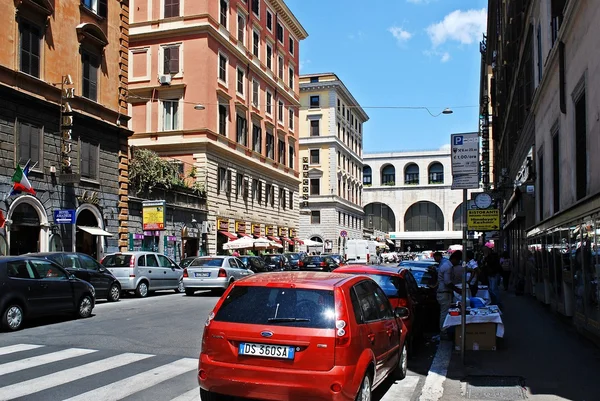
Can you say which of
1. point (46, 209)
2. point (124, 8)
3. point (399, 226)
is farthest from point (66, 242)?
point (399, 226)

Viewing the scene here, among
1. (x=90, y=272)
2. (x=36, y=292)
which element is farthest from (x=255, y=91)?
(x=36, y=292)

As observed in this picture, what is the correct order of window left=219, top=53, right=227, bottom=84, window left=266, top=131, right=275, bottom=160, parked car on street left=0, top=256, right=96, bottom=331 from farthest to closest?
1. window left=266, top=131, right=275, bottom=160
2. window left=219, top=53, right=227, bottom=84
3. parked car on street left=0, top=256, right=96, bottom=331

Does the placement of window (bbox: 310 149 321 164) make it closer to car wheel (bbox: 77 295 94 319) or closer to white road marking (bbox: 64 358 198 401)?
car wheel (bbox: 77 295 94 319)

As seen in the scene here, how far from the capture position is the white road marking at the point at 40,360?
8.31 m

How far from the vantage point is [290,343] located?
18.4ft

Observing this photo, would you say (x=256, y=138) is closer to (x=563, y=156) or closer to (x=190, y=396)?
(x=563, y=156)

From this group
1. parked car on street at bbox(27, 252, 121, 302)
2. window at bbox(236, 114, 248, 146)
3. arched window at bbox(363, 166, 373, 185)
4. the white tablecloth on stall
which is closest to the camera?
the white tablecloth on stall

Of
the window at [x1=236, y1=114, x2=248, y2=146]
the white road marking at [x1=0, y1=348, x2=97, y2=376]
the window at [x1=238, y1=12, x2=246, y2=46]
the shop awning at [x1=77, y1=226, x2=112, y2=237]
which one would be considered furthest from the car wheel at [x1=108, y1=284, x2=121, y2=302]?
the window at [x1=238, y1=12, x2=246, y2=46]

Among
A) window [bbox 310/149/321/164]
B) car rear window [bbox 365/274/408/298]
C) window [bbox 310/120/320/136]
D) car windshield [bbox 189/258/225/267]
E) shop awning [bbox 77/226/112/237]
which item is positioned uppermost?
window [bbox 310/120/320/136]

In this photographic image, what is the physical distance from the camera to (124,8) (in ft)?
94.7

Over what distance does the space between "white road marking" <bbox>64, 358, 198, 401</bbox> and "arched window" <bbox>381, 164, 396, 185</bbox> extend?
3858 inches

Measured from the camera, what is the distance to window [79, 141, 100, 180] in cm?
2553

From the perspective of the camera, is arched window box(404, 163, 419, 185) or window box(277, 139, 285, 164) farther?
arched window box(404, 163, 419, 185)

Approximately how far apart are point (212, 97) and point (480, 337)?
3141cm
